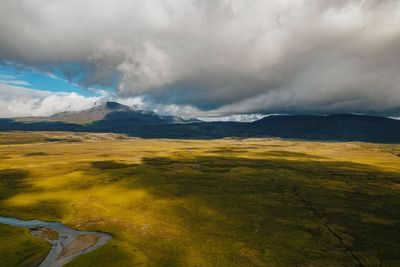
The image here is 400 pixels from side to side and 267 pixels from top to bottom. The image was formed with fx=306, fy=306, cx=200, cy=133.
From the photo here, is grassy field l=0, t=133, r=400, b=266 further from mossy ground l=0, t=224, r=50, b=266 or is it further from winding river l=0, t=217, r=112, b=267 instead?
winding river l=0, t=217, r=112, b=267

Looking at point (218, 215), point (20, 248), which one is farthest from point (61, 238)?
point (218, 215)

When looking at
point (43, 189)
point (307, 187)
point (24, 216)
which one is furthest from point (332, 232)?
point (43, 189)

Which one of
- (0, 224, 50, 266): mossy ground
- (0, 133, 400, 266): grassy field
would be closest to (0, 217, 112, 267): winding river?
(0, 224, 50, 266): mossy ground

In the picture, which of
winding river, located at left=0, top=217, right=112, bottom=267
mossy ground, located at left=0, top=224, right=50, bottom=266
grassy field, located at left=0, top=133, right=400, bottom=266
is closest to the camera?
mossy ground, located at left=0, top=224, right=50, bottom=266

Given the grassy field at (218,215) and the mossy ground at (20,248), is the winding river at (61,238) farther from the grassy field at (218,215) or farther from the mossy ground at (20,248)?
the grassy field at (218,215)

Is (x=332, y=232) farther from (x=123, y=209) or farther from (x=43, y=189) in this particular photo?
(x=43, y=189)

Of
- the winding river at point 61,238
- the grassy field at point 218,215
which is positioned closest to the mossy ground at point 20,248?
the grassy field at point 218,215

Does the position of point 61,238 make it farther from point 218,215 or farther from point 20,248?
point 218,215

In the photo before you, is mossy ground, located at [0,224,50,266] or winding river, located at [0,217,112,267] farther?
winding river, located at [0,217,112,267]

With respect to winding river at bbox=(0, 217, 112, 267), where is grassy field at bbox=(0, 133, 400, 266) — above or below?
above
